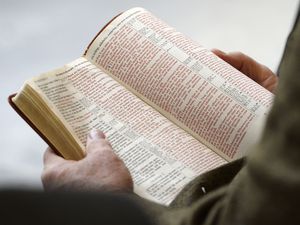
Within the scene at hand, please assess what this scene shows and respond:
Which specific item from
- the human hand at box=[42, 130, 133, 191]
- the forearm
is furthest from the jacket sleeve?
the human hand at box=[42, 130, 133, 191]

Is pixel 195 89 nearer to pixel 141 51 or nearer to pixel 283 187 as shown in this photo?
pixel 141 51

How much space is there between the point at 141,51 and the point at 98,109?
0.09m

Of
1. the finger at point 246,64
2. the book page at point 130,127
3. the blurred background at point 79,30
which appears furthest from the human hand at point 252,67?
the blurred background at point 79,30

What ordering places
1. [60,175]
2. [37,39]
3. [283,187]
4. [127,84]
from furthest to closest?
[37,39] → [127,84] → [60,175] → [283,187]

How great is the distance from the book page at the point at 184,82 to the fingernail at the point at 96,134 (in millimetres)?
79

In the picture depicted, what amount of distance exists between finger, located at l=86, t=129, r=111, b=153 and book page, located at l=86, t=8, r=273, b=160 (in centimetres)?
8

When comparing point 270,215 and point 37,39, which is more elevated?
point 270,215

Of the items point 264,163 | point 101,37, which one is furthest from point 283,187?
point 101,37

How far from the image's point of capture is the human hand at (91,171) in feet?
2.27

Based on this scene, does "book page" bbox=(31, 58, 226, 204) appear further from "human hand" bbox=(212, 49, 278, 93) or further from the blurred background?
the blurred background


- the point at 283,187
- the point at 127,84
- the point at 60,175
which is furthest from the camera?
the point at 127,84

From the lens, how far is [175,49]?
0.84 meters

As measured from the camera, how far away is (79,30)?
4.36ft

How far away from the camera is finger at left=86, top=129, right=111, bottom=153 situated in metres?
0.74
